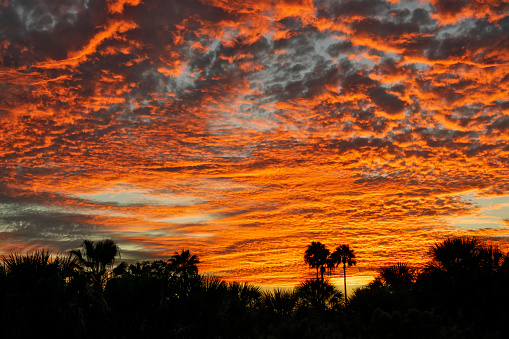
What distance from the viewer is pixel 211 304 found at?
19906 millimetres

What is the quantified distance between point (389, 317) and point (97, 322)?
12.2 metres

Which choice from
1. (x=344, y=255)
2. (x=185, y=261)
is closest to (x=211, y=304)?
(x=185, y=261)

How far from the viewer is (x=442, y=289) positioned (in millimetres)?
25250

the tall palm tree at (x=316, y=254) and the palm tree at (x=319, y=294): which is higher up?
the tall palm tree at (x=316, y=254)

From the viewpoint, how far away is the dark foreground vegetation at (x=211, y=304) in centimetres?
1755

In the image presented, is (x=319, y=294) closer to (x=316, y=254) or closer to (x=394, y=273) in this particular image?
(x=394, y=273)

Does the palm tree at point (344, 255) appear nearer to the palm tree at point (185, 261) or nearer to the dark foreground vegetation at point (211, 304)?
the palm tree at point (185, 261)

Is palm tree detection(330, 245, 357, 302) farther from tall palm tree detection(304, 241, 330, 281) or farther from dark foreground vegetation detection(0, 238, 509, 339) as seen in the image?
dark foreground vegetation detection(0, 238, 509, 339)

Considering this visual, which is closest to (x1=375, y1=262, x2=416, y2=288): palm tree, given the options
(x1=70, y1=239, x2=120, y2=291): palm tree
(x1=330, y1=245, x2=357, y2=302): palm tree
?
(x1=70, y1=239, x2=120, y2=291): palm tree

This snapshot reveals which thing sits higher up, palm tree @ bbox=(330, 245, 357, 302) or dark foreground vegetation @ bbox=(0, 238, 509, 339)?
palm tree @ bbox=(330, 245, 357, 302)

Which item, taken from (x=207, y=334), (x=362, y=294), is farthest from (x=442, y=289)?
(x=207, y=334)

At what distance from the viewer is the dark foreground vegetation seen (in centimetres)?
1755

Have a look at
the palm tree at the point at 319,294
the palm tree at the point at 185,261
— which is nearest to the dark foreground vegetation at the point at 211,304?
the palm tree at the point at 319,294

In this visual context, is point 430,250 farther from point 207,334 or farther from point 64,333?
point 64,333
